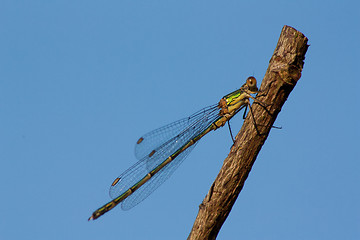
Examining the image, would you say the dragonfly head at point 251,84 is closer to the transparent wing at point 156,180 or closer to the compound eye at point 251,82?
the compound eye at point 251,82

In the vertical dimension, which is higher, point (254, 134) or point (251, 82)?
point (251, 82)

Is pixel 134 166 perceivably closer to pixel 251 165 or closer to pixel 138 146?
pixel 138 146

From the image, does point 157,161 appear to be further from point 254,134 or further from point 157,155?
point 254,134

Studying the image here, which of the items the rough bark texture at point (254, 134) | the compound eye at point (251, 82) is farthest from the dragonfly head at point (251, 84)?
the rough bark texture at point (254, 134)

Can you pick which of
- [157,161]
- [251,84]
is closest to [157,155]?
[157,161]

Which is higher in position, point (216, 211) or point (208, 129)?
point (208, 129)

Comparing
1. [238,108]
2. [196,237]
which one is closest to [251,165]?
[196,237]

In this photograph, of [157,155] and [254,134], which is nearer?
[254,134]

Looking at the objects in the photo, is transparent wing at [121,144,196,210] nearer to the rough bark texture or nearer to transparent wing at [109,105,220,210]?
transparent wing at [109,105,220,210]
